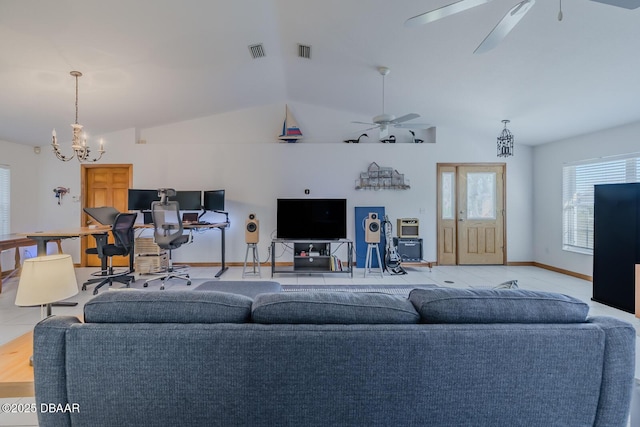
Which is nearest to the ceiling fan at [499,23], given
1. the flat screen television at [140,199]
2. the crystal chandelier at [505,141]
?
the crystal chandelier at [505,141]

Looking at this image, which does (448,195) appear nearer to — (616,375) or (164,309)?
(616,375)

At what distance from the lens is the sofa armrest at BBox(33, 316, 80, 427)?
955 millimetres

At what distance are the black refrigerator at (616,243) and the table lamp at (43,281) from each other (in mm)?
5253

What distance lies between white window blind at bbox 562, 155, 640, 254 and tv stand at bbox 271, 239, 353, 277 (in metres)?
3.89

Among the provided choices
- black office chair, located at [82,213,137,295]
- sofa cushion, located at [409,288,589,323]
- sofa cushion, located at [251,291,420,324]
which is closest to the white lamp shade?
sofa cushion, located at [251,291,420,324]

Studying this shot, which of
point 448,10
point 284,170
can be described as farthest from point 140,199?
point 448,10

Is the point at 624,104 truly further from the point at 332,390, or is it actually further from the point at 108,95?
the point at 108,95

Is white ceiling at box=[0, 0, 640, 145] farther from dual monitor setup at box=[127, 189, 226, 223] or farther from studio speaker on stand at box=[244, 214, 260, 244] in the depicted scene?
studio speaker on stand at box=[244, 214, 260, 244]

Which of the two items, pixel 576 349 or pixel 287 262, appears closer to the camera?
pixel 576 349

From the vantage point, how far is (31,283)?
1279 millimetres

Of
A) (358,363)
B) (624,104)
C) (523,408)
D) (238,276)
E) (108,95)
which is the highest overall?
(108,95)

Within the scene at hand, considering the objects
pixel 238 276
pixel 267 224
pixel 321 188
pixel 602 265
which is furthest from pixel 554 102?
pixel 238 276

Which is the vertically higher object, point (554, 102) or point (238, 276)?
point (554, 102)

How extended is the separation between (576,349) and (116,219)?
495 cm
